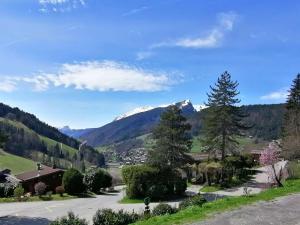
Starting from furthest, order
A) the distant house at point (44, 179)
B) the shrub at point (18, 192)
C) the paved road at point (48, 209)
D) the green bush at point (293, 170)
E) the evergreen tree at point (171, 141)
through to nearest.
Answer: the distant house at point (44, 179), the evergreen tree at point (171, 141), the shrub at point (18, 192), the green bush at point (293, 170), the paved road at point (48, 209)

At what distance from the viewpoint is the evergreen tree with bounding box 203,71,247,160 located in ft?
265

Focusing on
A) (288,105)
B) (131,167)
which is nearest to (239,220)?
(131,167)

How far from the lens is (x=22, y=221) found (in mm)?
41938

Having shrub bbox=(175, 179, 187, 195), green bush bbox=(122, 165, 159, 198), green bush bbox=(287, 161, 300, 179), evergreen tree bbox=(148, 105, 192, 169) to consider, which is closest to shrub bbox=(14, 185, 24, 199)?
→ green bush bbox=(122, 165, 159, 198)

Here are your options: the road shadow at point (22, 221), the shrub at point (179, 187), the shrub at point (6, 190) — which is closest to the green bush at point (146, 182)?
the shrub at point (179, 187)

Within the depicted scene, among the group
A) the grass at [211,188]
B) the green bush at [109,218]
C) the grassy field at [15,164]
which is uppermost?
the grassy field at [15,164]

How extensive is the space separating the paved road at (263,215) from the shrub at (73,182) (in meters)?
41.1

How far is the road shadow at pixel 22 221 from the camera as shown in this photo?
134ft

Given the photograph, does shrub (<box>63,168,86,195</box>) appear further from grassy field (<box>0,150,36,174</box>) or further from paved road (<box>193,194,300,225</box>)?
grassy field (<box>0,150,36,174</box>)

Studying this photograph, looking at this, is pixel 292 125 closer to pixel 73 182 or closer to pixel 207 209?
pixel 73 182

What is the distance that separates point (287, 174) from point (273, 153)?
2675 millimetres

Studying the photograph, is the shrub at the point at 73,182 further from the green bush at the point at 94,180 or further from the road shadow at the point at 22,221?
the road shadow at the point at 22,221

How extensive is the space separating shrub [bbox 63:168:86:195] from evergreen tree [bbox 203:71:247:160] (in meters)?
25.0

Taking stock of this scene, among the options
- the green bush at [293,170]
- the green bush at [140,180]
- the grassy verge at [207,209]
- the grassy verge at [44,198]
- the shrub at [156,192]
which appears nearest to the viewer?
the grassy verge at [207,209]
